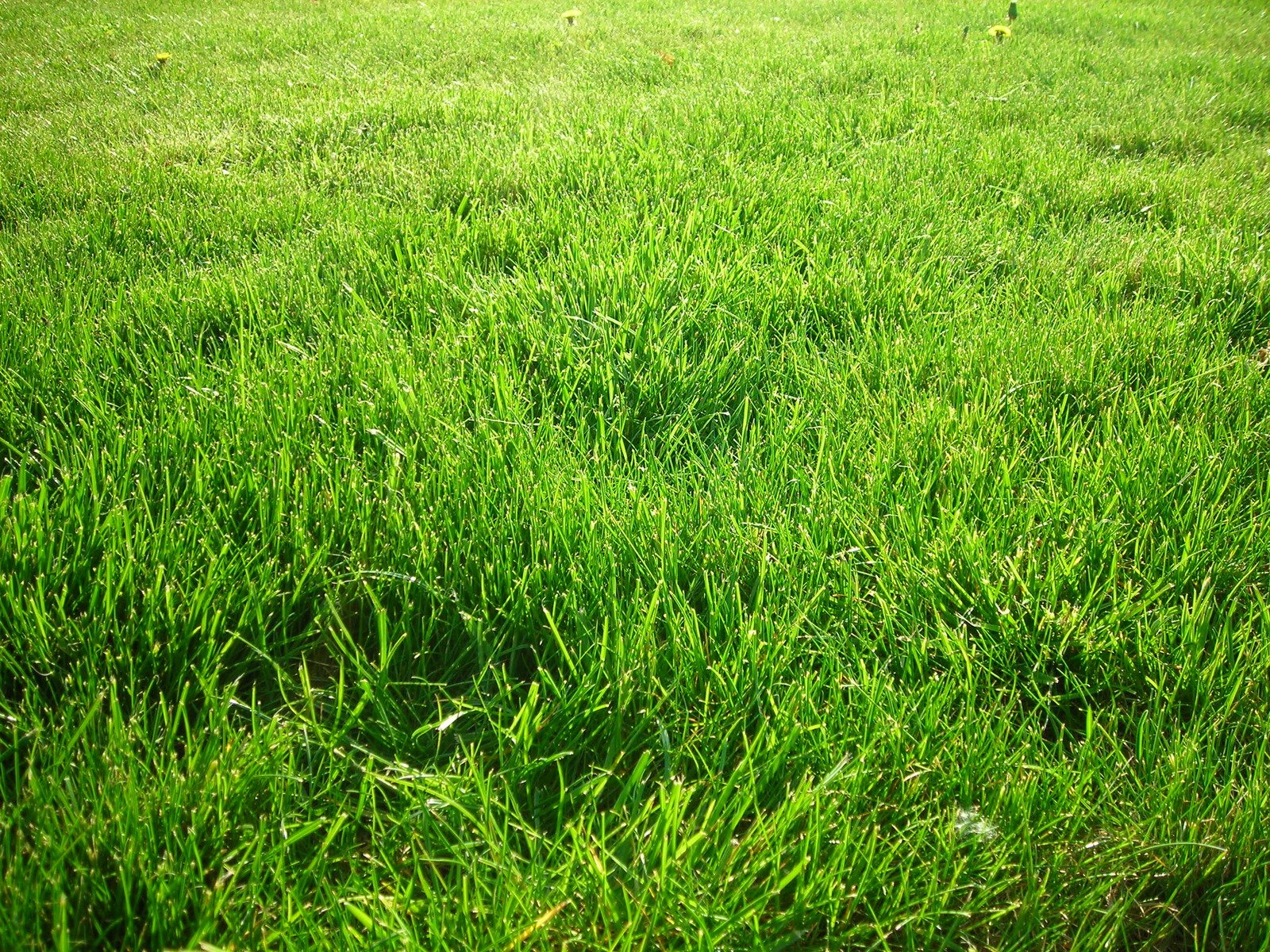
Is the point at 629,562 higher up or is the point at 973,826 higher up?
the point at 629,562

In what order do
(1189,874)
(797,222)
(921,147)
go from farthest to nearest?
(921,147), (797,222), (1189,874)

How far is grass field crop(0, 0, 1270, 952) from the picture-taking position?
1007 millimetres

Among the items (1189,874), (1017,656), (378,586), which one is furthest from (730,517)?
(1189,874)

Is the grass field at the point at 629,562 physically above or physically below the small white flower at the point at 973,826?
above

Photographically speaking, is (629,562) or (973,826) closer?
(973,826)

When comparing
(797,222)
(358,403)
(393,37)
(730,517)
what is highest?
(393,37)

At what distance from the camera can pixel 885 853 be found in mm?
1044

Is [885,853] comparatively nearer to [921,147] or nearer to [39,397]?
[39,397]

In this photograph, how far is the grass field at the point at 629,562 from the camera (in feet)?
3.30

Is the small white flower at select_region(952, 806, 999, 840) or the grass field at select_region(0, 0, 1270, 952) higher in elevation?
the grass field at select_region(0, 0, 1270, 952)

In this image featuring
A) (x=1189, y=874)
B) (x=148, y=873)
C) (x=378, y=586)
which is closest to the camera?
(x=148, y=873)

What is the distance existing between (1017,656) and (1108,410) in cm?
85

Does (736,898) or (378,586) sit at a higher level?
(378,586)

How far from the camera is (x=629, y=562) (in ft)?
4.83
